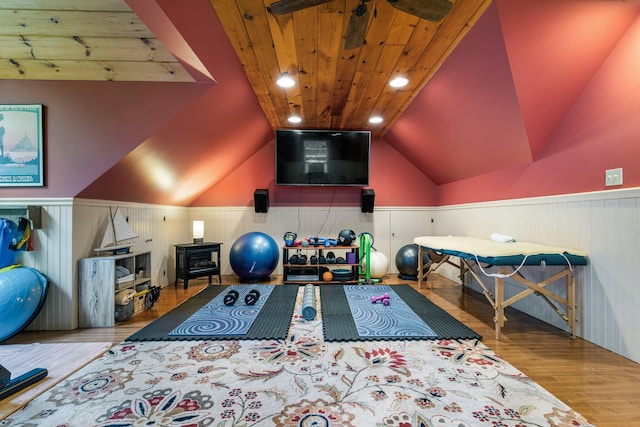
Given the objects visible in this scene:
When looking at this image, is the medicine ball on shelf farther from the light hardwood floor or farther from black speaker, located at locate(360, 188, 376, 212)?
the light hardwood floor

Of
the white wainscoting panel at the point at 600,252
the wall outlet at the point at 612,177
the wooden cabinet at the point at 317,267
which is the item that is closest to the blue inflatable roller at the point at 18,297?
the wooden cabinet at the point at 317,267

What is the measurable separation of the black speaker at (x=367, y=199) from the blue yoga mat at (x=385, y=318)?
1.81 metres

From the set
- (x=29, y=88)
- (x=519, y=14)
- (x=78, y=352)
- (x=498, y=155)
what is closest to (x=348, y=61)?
(x=519, y=14)

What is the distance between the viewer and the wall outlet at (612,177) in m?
2.08

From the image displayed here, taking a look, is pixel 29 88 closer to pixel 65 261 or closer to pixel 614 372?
pixel 65 261

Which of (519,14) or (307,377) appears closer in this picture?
(307,377)

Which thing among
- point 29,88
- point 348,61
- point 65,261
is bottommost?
point 65,261

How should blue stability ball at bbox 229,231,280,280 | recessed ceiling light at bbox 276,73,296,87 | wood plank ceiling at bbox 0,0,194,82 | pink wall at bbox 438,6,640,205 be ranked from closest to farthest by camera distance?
wood plank ceiling at bbox 0,0,194,82 → pink wall at bbox 438,6,640,205 → recessed ceiling light at bbox 276,73,296,87 → blue stability ball at bbox 229,231,280,280

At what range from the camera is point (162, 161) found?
3.16 meters

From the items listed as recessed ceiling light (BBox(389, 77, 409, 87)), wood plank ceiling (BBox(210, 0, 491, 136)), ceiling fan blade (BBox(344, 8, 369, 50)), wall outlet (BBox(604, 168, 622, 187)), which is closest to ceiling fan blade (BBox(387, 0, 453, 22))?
ceiling fan blade (BBox(344, 8, 369, 50))

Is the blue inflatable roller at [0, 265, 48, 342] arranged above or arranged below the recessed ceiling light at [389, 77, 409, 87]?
below

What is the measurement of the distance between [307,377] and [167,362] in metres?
1.06

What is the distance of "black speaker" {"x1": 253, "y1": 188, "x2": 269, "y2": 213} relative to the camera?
15.8 feet

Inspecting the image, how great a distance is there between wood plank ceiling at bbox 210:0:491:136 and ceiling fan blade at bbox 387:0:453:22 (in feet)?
0.98
